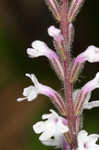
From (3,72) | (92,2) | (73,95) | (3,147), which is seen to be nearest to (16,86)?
(3,72)

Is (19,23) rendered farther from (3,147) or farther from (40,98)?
(3,147)

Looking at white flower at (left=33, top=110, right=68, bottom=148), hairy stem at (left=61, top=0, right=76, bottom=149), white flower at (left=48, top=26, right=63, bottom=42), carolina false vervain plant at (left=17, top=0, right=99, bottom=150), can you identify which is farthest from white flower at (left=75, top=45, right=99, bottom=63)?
white flower at (left=33, top=110, right=68, bottom=148)

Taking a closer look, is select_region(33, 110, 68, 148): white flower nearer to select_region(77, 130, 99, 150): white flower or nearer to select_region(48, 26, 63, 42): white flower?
select_region(77, 130, 99, 150): white flower

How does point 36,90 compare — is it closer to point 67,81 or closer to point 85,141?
point 67,81

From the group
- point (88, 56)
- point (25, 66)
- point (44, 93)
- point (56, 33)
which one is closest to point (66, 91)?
point (44, 93)

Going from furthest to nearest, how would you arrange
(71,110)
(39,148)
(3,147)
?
(3,147), (39,148), (71,110)

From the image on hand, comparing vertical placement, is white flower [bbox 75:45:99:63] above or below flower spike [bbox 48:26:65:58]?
below

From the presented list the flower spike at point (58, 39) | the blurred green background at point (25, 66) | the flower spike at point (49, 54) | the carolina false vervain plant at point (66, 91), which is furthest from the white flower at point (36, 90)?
the blurred green background at point (25, 66)

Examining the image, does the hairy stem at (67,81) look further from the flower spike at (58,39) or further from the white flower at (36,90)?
the white flower at (36,90)
